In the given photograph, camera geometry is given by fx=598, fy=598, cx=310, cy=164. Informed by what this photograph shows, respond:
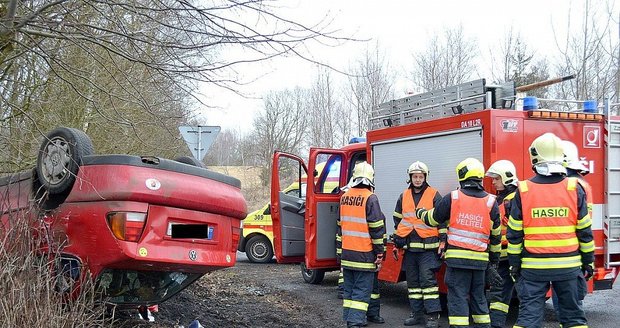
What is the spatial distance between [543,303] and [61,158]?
375 cm

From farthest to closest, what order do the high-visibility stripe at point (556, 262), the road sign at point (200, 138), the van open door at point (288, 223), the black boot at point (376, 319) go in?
the road sign at point (200, 138), the van open door at point (288, 223), the black boot at point (376, 319), the high-visibility stripe at point (556, 262)

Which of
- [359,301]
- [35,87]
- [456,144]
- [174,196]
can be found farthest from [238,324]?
[35,87]

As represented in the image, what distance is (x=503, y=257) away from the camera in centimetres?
593

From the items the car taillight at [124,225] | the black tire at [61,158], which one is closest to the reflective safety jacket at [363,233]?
the car taillight at [124,225]

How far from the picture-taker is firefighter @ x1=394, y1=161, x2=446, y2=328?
20.4ft

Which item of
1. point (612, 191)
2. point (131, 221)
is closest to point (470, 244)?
point (612, 191)

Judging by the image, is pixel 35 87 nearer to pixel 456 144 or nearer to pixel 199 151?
pixel 199 151

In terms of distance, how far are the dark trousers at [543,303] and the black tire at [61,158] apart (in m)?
3.47

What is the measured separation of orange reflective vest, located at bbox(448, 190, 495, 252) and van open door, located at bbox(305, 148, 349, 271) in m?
2.72

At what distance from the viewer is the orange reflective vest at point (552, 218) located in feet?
15.2

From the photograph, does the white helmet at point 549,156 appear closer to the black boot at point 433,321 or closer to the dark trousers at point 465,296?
the dark trousers at point 465,296

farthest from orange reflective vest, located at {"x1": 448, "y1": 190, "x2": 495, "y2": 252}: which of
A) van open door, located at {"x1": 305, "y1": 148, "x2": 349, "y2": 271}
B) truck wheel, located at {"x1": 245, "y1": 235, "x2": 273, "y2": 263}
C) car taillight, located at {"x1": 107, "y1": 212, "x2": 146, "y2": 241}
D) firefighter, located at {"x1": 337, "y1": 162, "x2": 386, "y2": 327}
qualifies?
truck wheel, located at {"x1": 245, "y1": 235, "x2": 273, "y2": 263}

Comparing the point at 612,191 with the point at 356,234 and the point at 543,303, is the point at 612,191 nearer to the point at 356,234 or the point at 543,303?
the point at 543,303

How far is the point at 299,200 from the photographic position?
29.9 feet
